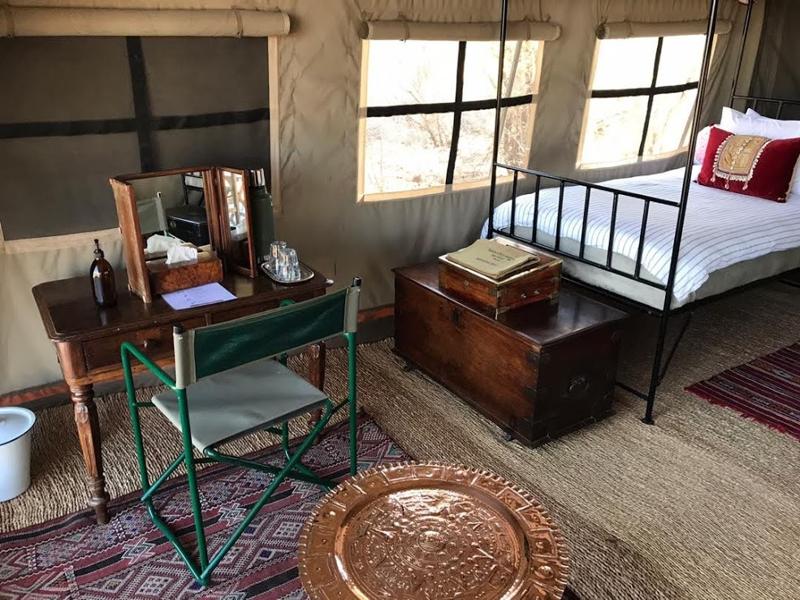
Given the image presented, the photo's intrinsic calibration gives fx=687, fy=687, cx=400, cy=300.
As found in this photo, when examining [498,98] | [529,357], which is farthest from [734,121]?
[529,357]

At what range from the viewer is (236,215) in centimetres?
238

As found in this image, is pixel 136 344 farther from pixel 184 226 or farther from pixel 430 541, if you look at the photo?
pixel 430 541

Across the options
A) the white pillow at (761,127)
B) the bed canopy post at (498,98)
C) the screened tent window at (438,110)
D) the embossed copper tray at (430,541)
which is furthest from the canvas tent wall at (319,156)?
the embossed copper tray at (430,541)

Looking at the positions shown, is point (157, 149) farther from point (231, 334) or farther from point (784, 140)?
point (784, 140)

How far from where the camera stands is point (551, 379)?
2.53 meters

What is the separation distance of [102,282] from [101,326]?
7.0 inches

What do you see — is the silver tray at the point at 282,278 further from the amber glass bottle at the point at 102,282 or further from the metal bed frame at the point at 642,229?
the metal bed frame at the point at 642,229

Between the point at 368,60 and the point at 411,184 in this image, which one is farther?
the point at 411,184

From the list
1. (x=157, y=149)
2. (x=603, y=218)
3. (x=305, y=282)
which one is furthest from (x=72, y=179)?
(x=603, y=218)

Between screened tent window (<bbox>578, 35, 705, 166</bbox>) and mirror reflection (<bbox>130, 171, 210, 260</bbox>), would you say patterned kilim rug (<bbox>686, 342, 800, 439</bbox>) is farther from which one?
mirror reflection (<bbox>130, 171, 210, 260</bbox>)

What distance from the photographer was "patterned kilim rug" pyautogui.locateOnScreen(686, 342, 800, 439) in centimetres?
289

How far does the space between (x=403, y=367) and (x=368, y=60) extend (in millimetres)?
1395

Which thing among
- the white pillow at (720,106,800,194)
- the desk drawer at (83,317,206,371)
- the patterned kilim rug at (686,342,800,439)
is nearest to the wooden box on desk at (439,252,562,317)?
the patterned kilim rug at (686,342,800,439)

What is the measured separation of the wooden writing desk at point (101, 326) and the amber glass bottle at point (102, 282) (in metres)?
0.03
